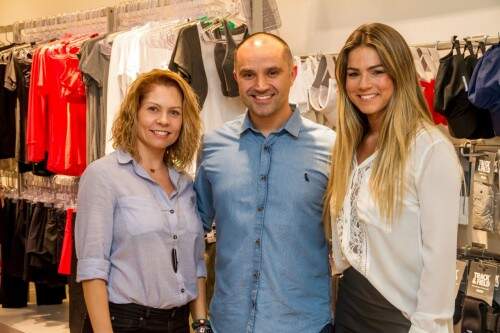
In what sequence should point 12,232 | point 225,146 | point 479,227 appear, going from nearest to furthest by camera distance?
point 225,146
point 479,227
point 12,232

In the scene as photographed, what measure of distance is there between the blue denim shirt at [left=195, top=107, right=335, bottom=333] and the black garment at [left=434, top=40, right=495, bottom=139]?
1.16m

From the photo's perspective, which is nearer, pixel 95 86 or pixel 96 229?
pixel 96 229

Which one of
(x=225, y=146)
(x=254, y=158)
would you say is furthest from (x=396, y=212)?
(x=225, y=146)

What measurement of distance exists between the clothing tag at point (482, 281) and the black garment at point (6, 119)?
3331 mm

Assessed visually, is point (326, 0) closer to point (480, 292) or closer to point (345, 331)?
point (480, 292)

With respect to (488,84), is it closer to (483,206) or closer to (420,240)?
(483,206)

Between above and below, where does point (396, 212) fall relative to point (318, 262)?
above

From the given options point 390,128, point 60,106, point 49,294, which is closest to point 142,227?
point 390,128

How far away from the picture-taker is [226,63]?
333 centimetres

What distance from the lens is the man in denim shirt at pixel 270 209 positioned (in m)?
2.18

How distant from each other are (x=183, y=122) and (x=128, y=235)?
0.50m

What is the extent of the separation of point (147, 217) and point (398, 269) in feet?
2.84

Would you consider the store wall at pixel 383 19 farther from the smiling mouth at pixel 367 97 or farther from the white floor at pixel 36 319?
the white floor at pixel 36 319

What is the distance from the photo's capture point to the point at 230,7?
3.89 m
